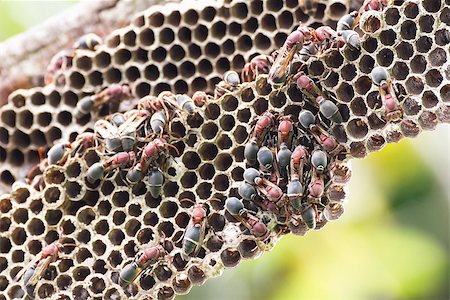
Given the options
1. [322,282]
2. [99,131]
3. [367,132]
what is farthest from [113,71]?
[322,282]

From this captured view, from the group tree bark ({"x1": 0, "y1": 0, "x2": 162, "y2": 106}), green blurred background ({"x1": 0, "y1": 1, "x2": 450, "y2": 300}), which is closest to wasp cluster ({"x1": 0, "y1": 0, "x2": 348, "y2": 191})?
tree bark ({"x1": 0, "y1": 0, "x2": 162, "y2": 106})

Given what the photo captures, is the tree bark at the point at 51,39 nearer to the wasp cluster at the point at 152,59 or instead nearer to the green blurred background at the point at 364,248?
the wasp cluster at the point at 152,59

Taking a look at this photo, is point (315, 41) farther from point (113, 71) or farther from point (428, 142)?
point (428, 142)

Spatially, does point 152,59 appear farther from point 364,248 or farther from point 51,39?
point 364,248

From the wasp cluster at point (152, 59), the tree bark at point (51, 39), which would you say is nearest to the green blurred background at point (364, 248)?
the tree bark at point (51, 39)

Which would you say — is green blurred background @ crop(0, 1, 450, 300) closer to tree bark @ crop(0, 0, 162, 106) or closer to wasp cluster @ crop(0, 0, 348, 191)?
tree bark @ crop(0, 0, 162, 106)

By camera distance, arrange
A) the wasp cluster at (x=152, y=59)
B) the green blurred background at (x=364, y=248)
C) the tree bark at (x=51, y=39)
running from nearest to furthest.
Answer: the wasp cluster at (x=152, y=59)
the tree bark at (x=51, y=39)
the green blurred background at (x=364, y=248)

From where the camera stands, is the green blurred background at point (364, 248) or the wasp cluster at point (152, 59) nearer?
the wasp cluster at point (152, 59)
